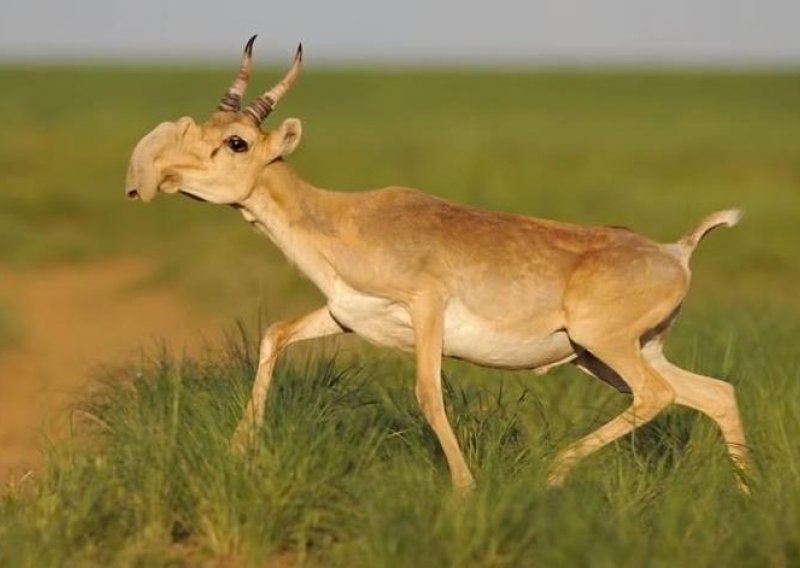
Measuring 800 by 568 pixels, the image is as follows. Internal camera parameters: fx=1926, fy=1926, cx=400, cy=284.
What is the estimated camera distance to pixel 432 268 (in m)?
8.23

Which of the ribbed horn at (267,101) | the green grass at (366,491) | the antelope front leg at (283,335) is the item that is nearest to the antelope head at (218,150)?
the ribbed horn at (267,101)

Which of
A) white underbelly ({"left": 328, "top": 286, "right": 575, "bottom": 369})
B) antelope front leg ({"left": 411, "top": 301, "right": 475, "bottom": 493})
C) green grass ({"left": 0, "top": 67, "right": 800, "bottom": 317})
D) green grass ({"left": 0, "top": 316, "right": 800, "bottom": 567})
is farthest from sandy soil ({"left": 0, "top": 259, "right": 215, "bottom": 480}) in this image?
antelope front leg ({"left": 411, "top": 301, "right": 475, "bottom": 493})

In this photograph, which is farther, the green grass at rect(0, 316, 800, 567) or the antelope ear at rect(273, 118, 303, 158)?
the antelope ear at rect(273, 118, 303, 158)

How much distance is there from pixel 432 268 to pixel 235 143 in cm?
99

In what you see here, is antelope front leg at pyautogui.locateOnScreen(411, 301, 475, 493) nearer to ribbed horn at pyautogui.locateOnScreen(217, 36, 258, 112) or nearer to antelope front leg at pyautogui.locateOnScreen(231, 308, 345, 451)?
antelope front leg at pyautogui.locateOnScreen(231, 308, 345, 451)

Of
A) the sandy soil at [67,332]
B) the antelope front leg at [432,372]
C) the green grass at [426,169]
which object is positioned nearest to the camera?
the antelope front leg at [432,372]

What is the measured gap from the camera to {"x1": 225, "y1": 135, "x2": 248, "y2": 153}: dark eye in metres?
8.15

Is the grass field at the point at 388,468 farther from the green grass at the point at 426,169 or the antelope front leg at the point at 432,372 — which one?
the green grass at the point at 426,169

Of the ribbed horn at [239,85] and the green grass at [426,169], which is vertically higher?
the green grass at [426,169]

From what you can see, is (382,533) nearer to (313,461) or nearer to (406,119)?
(313,461)

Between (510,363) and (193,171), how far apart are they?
160 centimetres

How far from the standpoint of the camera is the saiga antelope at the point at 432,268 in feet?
26.7

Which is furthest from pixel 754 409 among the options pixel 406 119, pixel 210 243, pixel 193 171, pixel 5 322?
pixel 406 119

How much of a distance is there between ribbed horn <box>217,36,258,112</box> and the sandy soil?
2.26m
